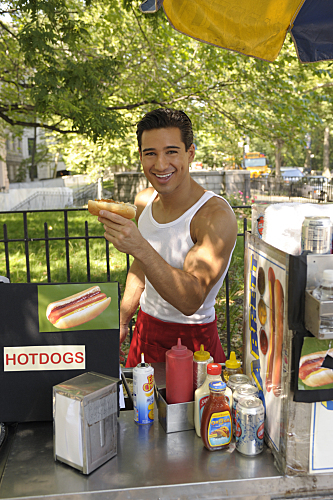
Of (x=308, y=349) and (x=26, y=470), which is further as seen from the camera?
(x=26, y=470)

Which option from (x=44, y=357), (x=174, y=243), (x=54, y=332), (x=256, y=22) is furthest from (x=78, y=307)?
(x=256, y=22)

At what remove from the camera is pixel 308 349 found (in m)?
1.31

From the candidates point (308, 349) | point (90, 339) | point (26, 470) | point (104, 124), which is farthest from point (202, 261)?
point (104, 124)

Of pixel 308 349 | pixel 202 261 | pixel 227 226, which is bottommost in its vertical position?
pixel 308 349

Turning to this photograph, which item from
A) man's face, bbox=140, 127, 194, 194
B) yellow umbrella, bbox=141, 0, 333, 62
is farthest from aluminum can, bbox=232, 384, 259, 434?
yellow umbrella, bbox=141, 0, 333, 62

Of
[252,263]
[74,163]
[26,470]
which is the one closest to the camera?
[26,470]

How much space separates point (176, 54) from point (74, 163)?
46.0ft

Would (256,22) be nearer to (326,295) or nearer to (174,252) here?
(174,252)

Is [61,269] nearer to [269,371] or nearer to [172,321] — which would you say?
[172,321]

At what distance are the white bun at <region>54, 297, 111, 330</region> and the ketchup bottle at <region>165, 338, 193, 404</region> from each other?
0.33m

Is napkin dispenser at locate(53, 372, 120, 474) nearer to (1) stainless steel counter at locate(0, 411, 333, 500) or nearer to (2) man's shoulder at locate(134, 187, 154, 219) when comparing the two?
(1) stainless steel counter at locate(0, 411, 333, 500)

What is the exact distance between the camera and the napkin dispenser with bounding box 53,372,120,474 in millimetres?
1410

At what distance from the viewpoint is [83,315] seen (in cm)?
166

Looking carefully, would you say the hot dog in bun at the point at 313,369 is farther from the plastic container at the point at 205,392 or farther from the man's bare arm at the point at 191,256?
the man's bare arm at the point at 191,256
